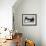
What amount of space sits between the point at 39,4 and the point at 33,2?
0.97 ft

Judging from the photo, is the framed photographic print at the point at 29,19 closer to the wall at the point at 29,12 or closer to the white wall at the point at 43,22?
the wall at the point at 29,12

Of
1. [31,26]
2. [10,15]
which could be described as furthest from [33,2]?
[10,15]

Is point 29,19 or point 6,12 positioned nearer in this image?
point 6,12

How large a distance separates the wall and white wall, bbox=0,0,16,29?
2.98 ft

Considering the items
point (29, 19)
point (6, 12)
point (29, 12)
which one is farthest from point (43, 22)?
point (6, 12)

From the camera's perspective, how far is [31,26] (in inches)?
215

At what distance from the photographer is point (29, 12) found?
5.46 metres

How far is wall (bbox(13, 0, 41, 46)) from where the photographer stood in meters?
5.46

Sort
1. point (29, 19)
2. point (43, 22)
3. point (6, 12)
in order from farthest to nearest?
point (29, 19), point (43, 22), point (6, 12)

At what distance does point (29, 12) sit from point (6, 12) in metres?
1.32

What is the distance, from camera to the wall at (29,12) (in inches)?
215

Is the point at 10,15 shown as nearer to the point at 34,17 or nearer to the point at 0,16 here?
the point at 0,16

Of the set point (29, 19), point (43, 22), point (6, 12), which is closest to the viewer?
point (6, 12)

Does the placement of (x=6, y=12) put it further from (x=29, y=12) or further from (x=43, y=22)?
(x=43, y=22)
